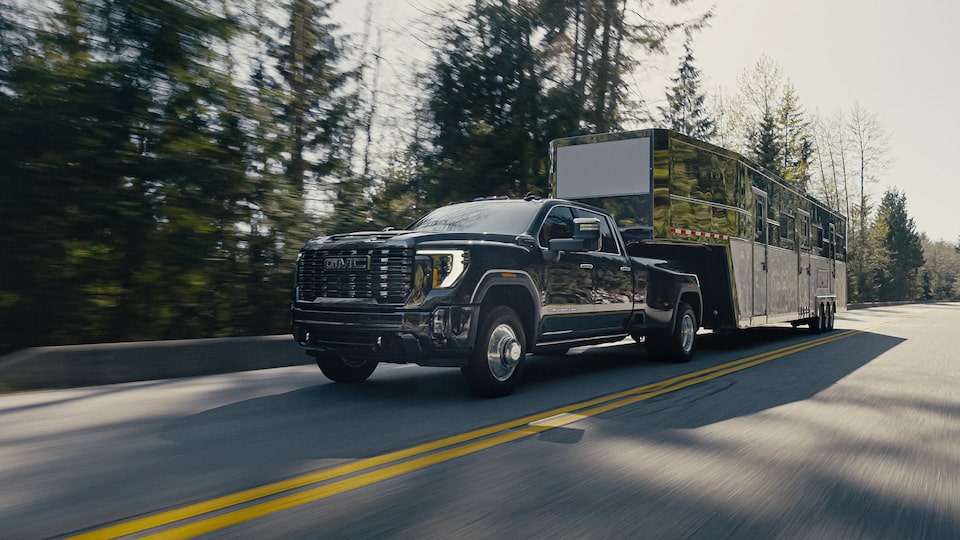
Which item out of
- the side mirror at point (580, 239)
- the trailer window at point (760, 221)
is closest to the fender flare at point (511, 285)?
the side mirror at point (580, 239)

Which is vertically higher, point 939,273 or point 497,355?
point 939,273

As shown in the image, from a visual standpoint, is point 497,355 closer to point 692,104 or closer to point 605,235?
point 605,235

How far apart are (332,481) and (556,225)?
5180 mm

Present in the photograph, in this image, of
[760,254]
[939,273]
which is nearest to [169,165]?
[760,254]

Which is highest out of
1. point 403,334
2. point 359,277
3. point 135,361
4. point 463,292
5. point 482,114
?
point 482,114

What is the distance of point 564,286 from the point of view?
28.1ft

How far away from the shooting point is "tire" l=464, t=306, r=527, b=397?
7.21m

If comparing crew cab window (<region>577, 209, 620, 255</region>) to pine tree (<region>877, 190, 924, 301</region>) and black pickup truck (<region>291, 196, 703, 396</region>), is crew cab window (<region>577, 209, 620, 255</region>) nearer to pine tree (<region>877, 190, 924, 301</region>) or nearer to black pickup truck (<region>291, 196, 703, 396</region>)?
black pickup truck (<region>291, 196, 703, 396</region>)

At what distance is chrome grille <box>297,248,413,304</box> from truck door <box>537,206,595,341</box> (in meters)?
1.81

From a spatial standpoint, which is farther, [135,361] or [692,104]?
[692,104]

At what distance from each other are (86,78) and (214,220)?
7.77 feet

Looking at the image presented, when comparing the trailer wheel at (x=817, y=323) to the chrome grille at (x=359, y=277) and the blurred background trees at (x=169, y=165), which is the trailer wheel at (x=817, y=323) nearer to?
the blurred background trees at (x=169, y=165)

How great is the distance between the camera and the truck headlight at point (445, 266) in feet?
22.9

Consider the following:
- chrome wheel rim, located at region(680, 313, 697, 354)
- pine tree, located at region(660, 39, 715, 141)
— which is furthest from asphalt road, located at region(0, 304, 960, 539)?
pine tree, located at region(660, 39, 715, 141)
